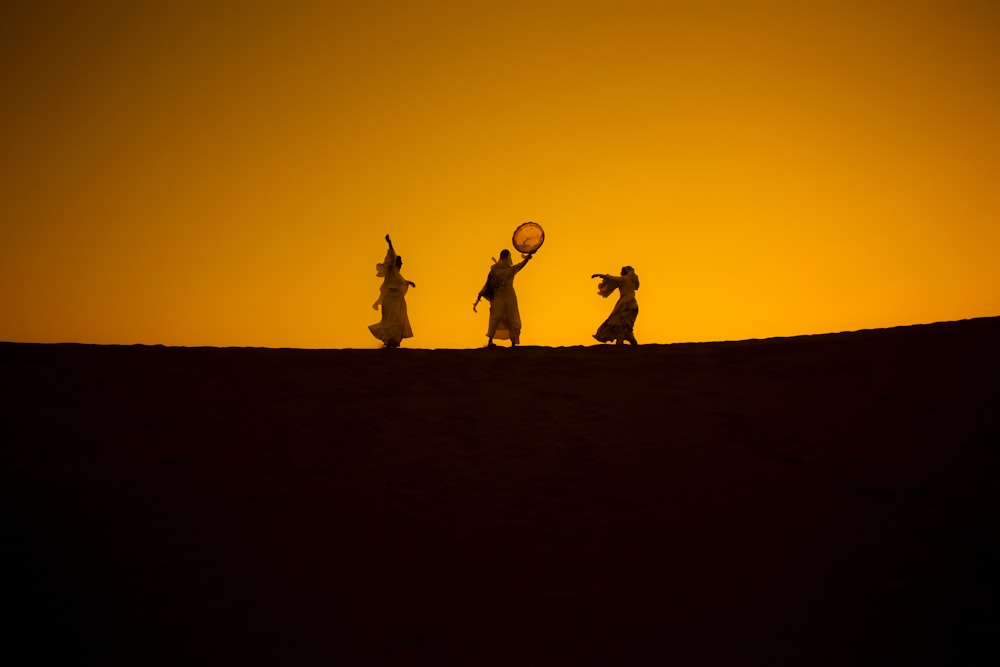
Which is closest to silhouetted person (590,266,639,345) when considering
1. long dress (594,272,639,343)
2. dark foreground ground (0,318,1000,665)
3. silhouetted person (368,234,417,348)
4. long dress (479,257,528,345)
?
long dress (594,272,639,343)

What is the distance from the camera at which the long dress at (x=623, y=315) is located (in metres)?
12.2

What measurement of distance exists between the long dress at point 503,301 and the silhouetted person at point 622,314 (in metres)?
1.65

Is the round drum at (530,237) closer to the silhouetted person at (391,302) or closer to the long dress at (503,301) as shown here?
the long dress at (503,301)

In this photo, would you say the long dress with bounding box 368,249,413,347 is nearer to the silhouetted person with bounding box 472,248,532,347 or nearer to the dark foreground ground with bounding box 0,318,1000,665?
the silhouetted person with bounding box 472,248,532,347

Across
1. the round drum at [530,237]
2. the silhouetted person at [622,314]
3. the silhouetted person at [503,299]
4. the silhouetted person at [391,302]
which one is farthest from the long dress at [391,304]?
the silhouetted person at [622,314]

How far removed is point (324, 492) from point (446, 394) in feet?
9.86

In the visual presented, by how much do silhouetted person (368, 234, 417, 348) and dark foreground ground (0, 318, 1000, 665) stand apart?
13.3 feet

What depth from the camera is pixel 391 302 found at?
38.1 feet

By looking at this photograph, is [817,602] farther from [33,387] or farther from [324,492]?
[33,387]

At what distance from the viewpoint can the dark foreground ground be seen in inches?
110

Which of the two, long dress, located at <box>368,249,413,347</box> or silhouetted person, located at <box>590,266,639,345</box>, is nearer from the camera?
long dress, located at <box>368,249,413,347</box>

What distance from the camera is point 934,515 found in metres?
4.00

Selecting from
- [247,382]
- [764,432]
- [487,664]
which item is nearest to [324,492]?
[487,664]

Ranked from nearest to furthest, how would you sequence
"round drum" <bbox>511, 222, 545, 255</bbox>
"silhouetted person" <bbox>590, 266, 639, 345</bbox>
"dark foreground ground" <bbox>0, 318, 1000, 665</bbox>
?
1. "dark foreground ground" <bbox>0, 318, 1000, 665</bbox>
2. "round drum" <bbox>511, 222, 545, 255</bbox>
3. "silhouetted person" <bbox>590, 266, 639, 345</bbox>
